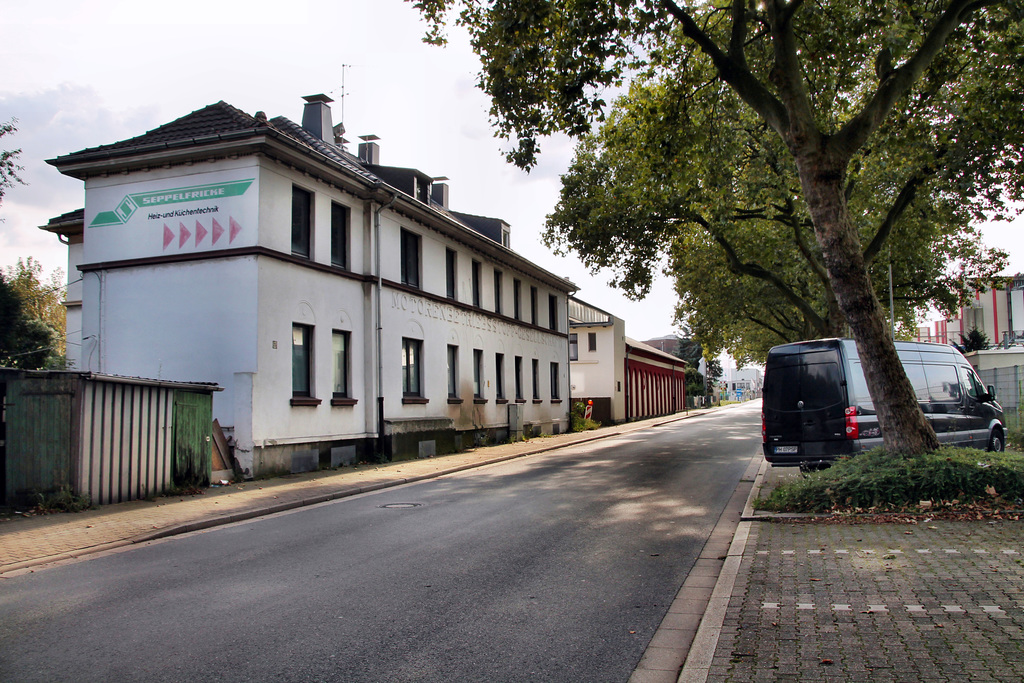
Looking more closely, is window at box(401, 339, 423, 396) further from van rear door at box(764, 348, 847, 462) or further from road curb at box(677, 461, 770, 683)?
road curb at box(677, 461, 770, 683)

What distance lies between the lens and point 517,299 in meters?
31.0

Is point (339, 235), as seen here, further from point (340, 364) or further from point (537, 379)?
point (537, 379)

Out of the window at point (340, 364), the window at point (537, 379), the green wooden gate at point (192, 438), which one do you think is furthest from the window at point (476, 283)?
the green wooden gate at point (192, 438)

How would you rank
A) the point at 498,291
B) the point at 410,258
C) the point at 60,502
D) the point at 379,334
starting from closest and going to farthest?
the point at 60,502 < the point at 379,334 < the point at 410,258 < the point at 498,291

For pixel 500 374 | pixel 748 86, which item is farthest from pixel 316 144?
pixel 748 86

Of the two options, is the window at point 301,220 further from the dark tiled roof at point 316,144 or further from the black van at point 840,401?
the black van at point 840,401

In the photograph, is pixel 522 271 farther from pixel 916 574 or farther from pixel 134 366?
pixel 916 574

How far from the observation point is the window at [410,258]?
21734 millimetres

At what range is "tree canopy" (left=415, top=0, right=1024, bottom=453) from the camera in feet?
34.2

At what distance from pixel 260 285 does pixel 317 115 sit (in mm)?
10667

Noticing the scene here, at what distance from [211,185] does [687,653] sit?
48.5 ft

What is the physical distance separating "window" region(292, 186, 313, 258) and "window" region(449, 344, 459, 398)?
8083mm

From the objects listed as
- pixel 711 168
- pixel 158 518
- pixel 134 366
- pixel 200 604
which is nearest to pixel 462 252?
pixel 711 168

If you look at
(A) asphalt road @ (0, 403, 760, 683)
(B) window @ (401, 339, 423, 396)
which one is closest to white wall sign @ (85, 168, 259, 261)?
(B) window @ (401, 339, 423, 396)
